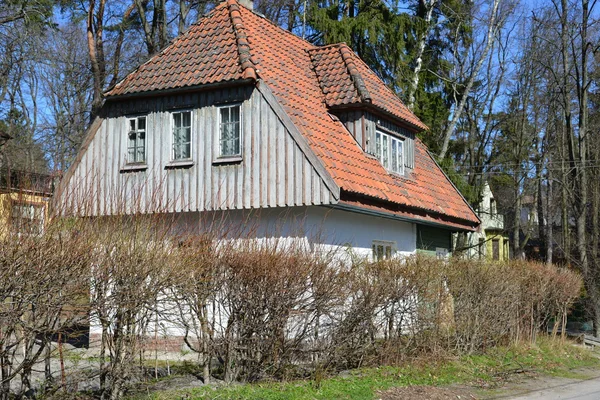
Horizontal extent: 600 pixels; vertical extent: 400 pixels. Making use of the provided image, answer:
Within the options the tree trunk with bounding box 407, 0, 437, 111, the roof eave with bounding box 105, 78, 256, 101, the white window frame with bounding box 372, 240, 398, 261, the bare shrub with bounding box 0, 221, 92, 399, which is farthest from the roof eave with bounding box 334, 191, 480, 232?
the tree trunk with bounding box 407, 0, 437, 111

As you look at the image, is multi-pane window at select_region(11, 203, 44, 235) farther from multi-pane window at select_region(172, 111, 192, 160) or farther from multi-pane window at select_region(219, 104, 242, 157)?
multi-pane window at select_region(172, 111, 192, 160)

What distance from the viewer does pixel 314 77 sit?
19125 millimetres

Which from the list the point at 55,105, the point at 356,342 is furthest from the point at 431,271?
the point at 55,105

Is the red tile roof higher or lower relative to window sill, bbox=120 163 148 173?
higher

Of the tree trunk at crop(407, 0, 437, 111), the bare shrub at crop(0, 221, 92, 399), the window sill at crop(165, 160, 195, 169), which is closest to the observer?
the bare shrub at crop(0, 221, 92, 399)

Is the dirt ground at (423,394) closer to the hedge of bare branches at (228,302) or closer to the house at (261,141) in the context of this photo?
the hedge of bare branches at (228,302)

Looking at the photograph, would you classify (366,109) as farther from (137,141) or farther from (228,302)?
(228,302)

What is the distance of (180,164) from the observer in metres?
16.4

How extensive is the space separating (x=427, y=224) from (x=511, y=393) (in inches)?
329

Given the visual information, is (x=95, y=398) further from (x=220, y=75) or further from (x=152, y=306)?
(x=220, y=75)

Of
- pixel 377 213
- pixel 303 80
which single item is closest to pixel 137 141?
pixel 303 80

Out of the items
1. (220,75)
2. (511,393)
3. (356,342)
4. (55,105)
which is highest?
(55,105)

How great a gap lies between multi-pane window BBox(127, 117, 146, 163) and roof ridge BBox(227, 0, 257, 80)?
2.94 metres

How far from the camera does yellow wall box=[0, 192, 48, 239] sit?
7660 mm
